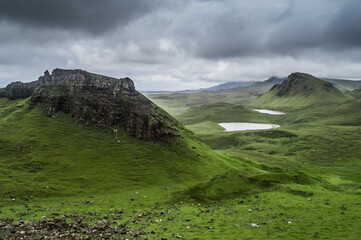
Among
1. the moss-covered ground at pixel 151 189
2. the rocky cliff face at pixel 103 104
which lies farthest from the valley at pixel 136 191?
the rocky cliff face at pixel 103 104

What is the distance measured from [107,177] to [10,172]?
21122 mm

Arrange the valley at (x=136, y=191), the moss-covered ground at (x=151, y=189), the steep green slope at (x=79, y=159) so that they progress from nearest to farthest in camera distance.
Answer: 1. the valley at (x=136, y=191)
2. the moss-covered ground at (x=151, y=189)
3. the steep green slope at (x=79, y=159)

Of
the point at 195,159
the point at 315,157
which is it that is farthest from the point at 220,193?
the point at 315,157

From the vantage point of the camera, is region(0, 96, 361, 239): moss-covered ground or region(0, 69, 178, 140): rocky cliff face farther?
region(0, 69, 178, 140): rocky cliff face

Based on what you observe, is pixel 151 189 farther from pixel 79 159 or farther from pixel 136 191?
pixel 79 159

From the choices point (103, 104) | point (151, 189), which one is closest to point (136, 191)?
point (151, 189)

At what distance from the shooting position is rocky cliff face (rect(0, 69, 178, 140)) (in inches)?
3359

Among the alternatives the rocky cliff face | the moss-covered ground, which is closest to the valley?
the moss-covered ground

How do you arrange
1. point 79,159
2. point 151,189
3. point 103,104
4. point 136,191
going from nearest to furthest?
point 136,191, point 151,189, point 79,159, point 103,104

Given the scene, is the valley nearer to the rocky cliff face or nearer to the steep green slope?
the steep green slope

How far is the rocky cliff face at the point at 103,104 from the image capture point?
3359 inches

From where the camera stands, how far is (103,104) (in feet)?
288

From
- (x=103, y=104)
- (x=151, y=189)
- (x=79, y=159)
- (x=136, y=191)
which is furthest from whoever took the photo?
(x=103, y=104)

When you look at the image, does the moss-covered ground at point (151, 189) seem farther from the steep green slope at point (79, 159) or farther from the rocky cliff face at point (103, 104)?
the rocky cliff face at point (103, 104)
